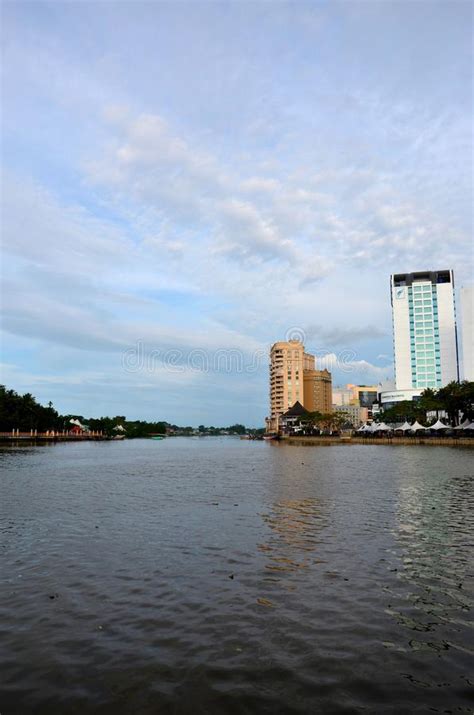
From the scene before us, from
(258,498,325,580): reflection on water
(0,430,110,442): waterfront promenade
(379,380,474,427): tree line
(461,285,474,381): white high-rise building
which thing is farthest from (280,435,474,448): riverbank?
(0,430,110,442): waterfront promenade

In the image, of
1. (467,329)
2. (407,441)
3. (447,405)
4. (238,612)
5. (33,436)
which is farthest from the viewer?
(467,329)

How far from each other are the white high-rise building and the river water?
177 m

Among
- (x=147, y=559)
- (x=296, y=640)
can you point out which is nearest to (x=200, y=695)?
(x=296, y=640)

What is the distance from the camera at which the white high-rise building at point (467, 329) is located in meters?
184

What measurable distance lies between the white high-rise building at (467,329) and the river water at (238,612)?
6972 inches

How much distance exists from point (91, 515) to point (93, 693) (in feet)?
55.0

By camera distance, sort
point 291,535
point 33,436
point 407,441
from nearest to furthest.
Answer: point 291,535 → point 407,441 → point 33,436

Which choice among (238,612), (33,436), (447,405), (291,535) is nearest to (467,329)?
(447,405)

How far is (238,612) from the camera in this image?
36.7 ft

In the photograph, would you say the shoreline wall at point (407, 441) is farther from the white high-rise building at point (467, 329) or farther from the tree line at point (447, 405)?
the white high-rise building at point (467, 329)

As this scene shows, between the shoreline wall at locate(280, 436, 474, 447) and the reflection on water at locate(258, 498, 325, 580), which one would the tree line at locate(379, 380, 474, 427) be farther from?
the reflection on water at locate(258, 498, 325, 580)

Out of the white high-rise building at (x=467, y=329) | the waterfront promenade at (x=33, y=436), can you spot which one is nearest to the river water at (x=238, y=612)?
the waterfront promenade at (x=33, y=436)

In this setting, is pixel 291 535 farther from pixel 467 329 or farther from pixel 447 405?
pixel 467 329

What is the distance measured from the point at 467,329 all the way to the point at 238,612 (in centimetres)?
19488
